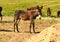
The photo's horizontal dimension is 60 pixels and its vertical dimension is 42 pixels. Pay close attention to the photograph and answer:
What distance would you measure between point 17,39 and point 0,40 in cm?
135

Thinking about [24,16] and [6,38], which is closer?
[6,38]

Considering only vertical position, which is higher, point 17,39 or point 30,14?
point 30,14

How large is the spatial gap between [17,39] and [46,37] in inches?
185

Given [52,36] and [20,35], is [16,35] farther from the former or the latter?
[52,36]

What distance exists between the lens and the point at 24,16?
25.2 metres

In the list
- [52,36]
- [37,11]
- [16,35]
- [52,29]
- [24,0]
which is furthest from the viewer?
[24,0]

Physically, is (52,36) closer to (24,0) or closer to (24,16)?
(24,16)

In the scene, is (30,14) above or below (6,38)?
above

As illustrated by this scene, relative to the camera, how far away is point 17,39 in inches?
799

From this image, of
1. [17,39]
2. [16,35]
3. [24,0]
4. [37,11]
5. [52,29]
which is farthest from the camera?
[24,0]

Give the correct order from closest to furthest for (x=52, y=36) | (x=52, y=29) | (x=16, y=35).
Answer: (x=52, y=36) → (x=52, y=29) → (x=16, y=35)

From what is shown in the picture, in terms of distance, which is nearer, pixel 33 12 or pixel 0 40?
pixel 0 40

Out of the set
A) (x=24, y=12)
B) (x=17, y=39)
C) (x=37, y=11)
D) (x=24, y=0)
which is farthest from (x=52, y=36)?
(x=24, y=0)

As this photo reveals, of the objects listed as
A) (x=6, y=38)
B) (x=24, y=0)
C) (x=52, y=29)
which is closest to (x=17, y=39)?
(x=6, y=38)
